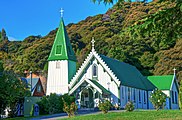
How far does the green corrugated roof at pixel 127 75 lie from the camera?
126 feet

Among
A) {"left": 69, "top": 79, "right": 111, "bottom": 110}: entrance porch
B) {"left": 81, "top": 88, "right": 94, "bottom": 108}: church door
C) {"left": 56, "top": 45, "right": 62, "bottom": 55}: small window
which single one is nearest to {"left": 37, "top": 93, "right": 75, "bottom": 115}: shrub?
{"left": 69, "top": 79, "right": 111, "bottom": 110}: entrance porch

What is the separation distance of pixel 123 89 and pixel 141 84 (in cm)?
651

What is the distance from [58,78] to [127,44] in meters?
23.1

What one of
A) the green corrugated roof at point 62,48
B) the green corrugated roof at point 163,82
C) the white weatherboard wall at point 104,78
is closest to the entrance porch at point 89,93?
the white weatherboard wall at point 104,78

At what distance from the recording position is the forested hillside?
7.51 meters

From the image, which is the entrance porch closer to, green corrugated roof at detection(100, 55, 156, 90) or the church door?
the church door

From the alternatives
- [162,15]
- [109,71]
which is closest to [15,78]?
[109,71]

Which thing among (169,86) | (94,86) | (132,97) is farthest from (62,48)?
(169,86)

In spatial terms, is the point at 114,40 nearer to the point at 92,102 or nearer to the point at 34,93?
the point at 34,93

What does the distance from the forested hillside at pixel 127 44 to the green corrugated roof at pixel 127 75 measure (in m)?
3.94

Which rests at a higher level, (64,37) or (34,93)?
(64,37)

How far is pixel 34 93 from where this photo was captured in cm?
4638

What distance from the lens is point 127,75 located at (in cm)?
4084

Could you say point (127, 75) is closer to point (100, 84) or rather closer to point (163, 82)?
point (100, 84)
